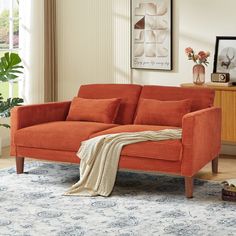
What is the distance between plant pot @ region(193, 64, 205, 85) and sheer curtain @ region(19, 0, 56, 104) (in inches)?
77.7

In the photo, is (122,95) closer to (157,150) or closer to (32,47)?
(157,150)

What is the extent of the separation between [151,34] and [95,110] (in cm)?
162

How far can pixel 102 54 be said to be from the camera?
791 cm

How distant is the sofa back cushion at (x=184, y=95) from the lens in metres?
6.03

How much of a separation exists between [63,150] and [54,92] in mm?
2536

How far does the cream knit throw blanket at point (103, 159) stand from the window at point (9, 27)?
2.85 metres

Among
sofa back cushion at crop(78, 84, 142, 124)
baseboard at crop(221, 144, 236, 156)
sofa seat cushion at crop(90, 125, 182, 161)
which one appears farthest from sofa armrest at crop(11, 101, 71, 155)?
baseboard at crop(221, 144, 236, 156)

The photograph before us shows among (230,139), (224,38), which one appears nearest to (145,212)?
(230,139)

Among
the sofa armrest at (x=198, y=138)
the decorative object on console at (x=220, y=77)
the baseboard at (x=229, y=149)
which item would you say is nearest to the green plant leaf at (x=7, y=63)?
the decorative object on console at (x=220, y=77)

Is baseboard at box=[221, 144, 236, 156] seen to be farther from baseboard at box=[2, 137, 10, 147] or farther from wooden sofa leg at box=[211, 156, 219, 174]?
baseboard at box=[2, 137, 10, 147]

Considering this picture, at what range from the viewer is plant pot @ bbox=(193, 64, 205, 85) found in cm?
702

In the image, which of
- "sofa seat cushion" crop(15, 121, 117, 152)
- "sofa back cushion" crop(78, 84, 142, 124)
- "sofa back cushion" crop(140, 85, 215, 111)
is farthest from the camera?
"sofa back cushion" crop(78, 84, 142, 124)

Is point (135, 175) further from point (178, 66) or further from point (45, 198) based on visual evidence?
point (178, 66)

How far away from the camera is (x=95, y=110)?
6297mm
